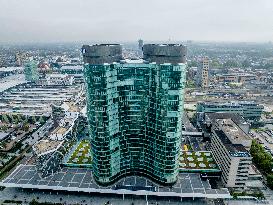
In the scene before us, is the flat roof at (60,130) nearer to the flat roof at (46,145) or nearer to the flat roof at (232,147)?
the flat roof at (46,145)

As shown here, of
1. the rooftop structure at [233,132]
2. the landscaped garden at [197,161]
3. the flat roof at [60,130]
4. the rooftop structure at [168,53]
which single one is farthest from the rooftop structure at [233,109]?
the rooftop structure at [168,53]

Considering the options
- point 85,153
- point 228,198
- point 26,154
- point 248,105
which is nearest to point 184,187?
point 228,198

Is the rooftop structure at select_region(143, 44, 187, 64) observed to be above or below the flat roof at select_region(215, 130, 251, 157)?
above

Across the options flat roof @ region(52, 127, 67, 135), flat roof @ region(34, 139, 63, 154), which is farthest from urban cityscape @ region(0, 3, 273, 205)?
flat roof @ region(52, 127, 67, 135)

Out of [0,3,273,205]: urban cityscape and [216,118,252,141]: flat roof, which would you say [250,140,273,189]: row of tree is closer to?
[0,3,273,205]: urban cityscape

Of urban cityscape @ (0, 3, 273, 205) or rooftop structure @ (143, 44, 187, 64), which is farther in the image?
urban cityscape @ (0, 3, 273, 205)

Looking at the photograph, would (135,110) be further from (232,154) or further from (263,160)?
(263,160)

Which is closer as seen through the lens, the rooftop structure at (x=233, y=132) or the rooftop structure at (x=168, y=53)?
the rooftop structure at (x=168, y=53)

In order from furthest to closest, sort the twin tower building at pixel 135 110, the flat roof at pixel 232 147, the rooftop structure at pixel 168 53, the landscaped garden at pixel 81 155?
the landscaped garden at pixel 81 155 → the flat roof at pixel 232 147 → the twin tower building at pixel 135 110 → the rooftop structure at pixel 168 53
